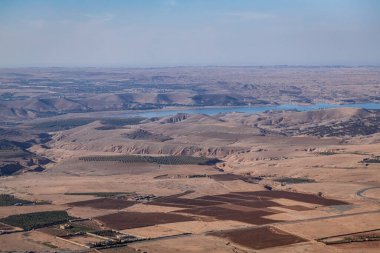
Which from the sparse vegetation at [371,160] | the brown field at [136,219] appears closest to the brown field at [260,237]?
the brown field at [136,219]

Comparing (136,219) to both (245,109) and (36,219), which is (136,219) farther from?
(245,109)

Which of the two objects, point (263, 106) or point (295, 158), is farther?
point (263, 106)

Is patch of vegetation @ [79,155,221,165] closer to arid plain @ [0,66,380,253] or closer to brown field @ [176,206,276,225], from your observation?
arid plain @ [0,66,380,253]

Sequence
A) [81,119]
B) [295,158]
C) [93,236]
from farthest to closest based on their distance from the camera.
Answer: [81,119] < [295,158] < [93,236]

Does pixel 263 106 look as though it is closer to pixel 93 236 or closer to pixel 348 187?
pixel 348 187

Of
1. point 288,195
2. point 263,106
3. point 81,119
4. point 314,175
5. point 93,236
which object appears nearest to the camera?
point 93,236

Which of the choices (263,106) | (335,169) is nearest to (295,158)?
(335,169)
